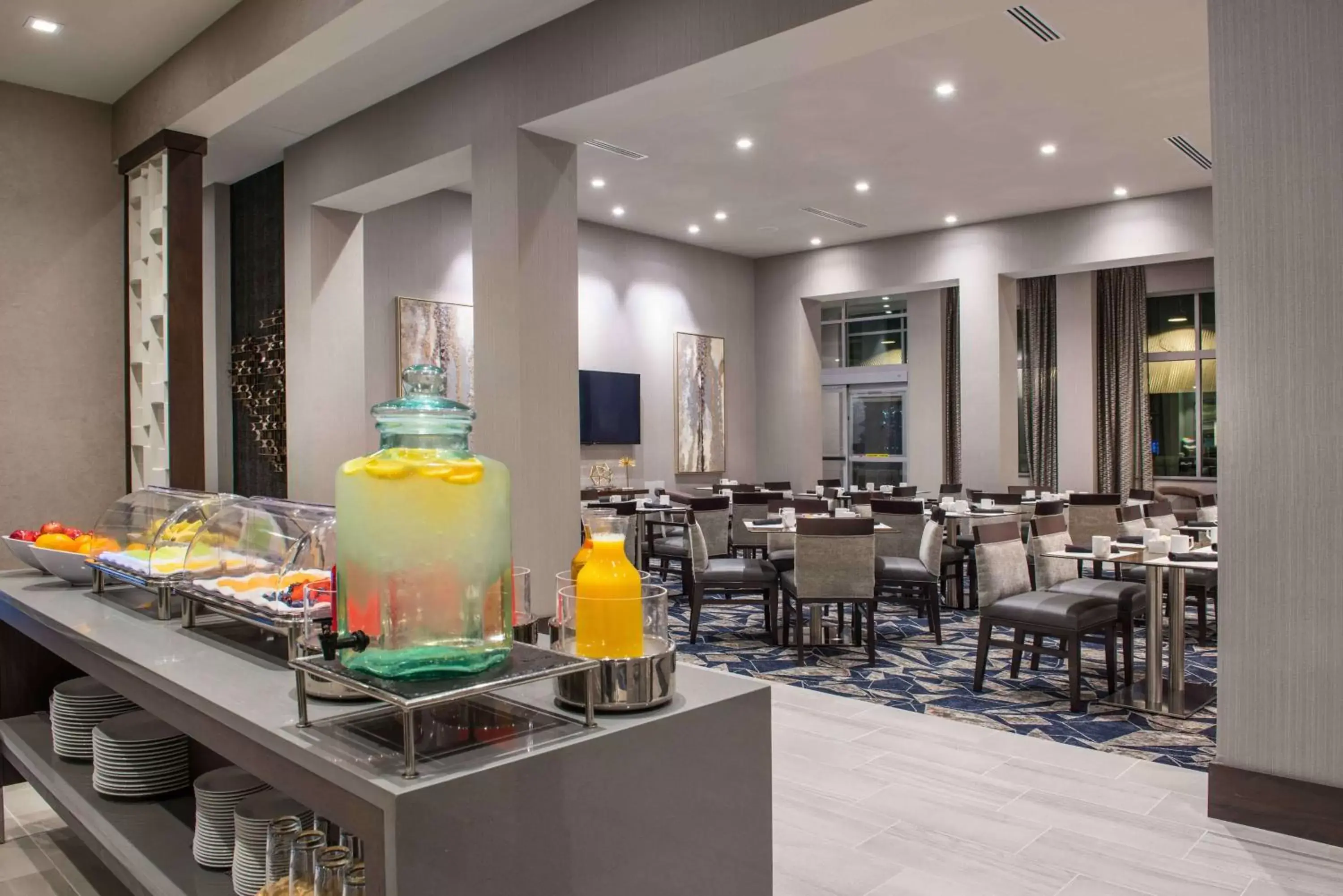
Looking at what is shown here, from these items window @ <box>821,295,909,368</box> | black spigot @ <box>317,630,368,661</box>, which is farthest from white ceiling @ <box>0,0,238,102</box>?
window @ <box>821,295,909,368</box>

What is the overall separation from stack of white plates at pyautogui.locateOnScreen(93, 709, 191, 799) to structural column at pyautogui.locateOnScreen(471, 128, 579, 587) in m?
3.34

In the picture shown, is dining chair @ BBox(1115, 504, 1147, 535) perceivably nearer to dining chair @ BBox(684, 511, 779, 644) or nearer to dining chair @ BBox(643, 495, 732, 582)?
dining chair @ BBox(684, 511, 779, 644)

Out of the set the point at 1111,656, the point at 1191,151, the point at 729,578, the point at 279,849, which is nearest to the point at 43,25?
the point at 729,578

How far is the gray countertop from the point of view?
1285 mm

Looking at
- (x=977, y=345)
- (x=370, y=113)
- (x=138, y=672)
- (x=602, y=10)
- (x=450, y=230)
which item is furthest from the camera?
(x=977, y=345)

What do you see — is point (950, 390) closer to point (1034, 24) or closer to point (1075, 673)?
point (1034, 24)

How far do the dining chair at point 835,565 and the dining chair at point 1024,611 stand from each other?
2.77 ft

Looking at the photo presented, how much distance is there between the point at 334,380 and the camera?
809cm

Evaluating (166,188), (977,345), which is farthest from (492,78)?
(977,345)

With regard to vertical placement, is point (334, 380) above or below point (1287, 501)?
above

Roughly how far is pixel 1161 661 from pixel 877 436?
10594 mm

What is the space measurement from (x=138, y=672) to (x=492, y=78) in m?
5.08

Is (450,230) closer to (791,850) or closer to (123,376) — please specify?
(123,376)

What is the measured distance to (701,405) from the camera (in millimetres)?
12336
